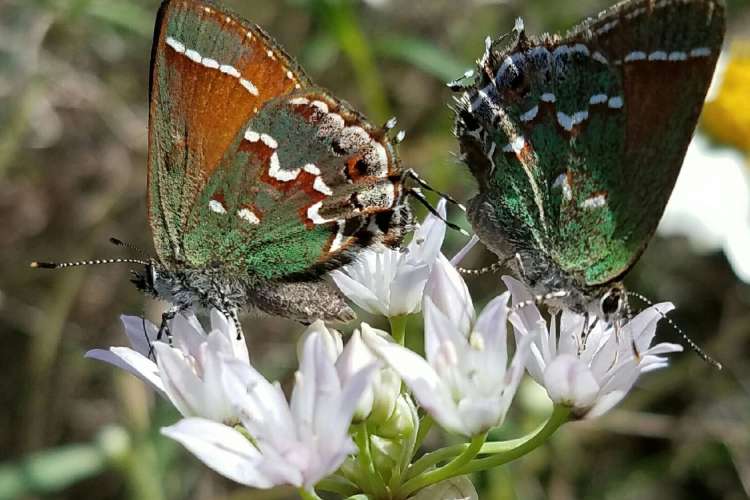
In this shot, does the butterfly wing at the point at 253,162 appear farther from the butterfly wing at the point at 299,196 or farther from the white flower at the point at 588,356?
the white flower at the point at 588,356

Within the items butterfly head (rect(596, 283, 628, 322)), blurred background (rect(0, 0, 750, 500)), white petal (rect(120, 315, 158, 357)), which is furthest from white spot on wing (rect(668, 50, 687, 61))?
blurred background (rect(0, 0, 750, 500))

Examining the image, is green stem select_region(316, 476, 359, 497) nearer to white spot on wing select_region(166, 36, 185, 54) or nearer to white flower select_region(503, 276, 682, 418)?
white flower select_region(503, 276, 682, 418)

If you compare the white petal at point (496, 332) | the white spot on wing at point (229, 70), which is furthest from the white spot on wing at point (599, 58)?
the white spot on wing at point (229, 70)

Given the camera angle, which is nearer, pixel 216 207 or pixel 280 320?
pixel 216 207

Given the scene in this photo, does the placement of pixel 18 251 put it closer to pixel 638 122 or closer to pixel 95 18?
pixel 95 18

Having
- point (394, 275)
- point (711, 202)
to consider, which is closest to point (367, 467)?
point (394, 275)

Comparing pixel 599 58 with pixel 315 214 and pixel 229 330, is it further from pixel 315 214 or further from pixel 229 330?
pixel 229 330

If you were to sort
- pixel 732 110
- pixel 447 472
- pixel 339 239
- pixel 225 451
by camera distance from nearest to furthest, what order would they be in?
1. pixel 225 451
2. pixel 447 472
3. pixel 339 239
4. pixel 732 110

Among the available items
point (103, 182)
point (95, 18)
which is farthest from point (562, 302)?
point (103, 182)
